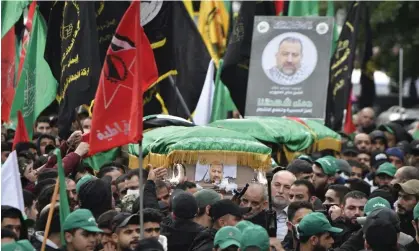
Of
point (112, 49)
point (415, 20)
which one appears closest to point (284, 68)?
point (112, 49)

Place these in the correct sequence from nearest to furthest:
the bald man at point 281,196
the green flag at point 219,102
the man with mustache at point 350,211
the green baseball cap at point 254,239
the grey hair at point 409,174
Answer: the green baseball cap at point 254,239, the man with mustache at point 350,211, the bald man at point 281,196, the grey hair at point 409,174, the green flag at point 219,102

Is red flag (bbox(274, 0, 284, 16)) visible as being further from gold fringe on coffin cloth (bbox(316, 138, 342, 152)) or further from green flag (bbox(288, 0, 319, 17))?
gold fringe on coffin cloth (bbox(316, 138, 342, 152))

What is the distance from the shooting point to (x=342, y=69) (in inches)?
890

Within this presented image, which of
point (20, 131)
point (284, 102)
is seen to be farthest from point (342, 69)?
point (20, 131)

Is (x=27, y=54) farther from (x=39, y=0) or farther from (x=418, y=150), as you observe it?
(x=418, y=150)

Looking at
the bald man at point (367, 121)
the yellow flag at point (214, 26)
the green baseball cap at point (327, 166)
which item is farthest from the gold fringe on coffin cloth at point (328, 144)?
the bald man at point (367, 121)

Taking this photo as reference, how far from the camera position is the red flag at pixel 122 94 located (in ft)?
39.1

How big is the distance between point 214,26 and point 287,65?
2.37 m

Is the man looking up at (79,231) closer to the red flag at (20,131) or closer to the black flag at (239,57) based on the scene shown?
the red flag at (20,131)

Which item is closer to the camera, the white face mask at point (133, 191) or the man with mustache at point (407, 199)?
the white face mask at point (133, 191)

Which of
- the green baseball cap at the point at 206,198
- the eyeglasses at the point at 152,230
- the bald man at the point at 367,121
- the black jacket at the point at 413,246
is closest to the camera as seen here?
the eyeglasses at the point at 152,230

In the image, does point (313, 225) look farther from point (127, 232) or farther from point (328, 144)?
point (328, 144)

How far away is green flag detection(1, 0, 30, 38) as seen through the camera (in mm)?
18531

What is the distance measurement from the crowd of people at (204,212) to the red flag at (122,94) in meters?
0.60
